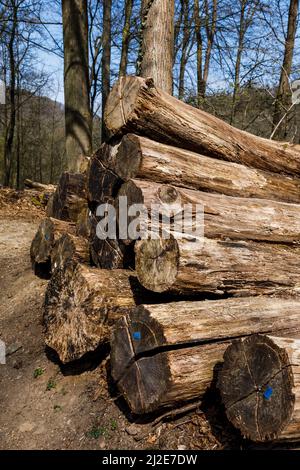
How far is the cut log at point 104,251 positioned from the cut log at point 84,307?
23 cm

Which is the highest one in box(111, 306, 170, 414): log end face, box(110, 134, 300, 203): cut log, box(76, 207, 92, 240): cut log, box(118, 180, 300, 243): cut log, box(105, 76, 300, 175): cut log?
box(105, 76, 300, 175): cut log

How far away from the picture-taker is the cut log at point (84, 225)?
4412 millimetres

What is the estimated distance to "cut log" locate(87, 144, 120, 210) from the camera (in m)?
3.91

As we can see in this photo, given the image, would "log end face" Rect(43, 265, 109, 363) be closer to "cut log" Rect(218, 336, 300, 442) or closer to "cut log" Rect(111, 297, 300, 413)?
"cut log" Rect(111, 297, 300, 413)

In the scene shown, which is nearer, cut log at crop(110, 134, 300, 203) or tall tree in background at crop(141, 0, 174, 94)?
cut log at crop(110, 134, 300, 203)

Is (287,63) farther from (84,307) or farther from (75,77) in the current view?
(84,307)

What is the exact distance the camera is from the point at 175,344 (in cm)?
266

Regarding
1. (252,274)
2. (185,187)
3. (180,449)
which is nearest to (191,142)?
(185,187)

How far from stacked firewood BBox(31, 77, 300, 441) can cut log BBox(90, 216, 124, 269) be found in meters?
0.02

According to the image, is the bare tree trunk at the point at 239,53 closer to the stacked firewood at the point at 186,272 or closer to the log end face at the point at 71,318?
the stacked firewood at the point at 186,272

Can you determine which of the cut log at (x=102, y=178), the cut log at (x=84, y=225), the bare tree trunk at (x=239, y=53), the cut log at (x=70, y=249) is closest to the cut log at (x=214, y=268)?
the cut log at (x=102, y=178)

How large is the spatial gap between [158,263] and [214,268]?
0.48m

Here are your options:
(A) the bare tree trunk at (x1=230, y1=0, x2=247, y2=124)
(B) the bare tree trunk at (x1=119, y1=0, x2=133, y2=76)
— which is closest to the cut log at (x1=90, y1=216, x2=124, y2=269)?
(A) the bare tree trunk at (x1=230, y1=0, x2=247, y2=124)

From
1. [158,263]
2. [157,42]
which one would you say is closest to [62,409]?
[158,263]
